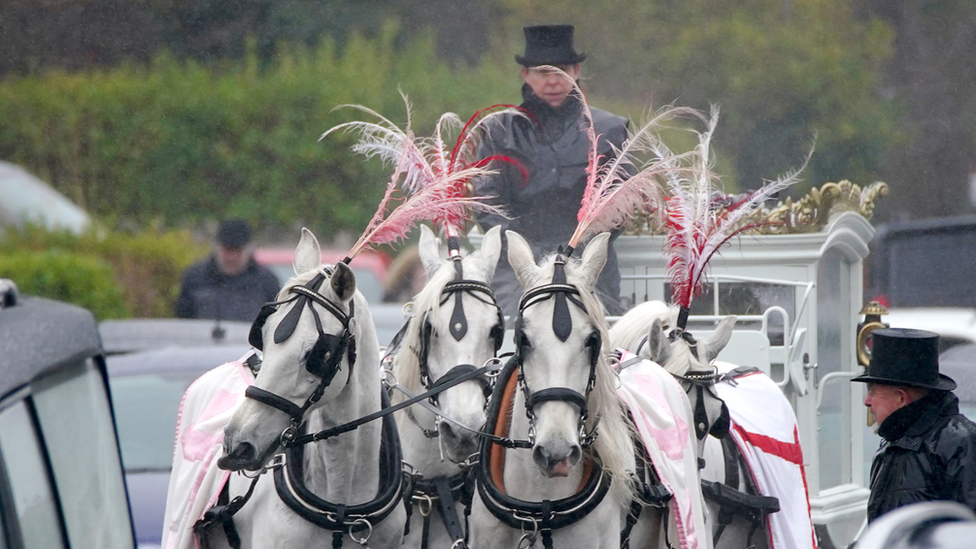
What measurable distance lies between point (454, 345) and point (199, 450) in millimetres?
842

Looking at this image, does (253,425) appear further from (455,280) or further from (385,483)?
(455,280)

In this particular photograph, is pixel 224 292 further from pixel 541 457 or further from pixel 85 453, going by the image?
pixel 85 453

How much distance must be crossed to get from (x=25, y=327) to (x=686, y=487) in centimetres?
206

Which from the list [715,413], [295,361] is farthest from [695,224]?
[295,361]

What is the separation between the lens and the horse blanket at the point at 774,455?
13.9ft

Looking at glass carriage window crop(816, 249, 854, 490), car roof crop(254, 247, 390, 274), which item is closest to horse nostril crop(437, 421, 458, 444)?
glass carriage window crop(816, 249, 854, 490)

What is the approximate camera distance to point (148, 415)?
584 centimetres

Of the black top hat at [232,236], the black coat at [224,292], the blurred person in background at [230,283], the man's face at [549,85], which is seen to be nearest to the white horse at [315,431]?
the man's face at [549,85]

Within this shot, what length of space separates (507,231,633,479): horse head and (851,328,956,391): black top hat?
823 millimetres

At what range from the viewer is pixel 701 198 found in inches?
157

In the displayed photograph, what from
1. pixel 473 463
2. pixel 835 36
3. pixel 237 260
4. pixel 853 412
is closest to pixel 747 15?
pixel 835 36

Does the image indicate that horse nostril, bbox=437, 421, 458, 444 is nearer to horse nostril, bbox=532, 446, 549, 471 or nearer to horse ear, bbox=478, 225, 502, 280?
horse nostril, bbox=532, 446, 549, 471

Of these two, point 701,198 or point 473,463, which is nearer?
point 473,463

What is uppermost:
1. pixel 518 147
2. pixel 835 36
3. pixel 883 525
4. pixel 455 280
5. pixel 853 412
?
pixel 835 36
